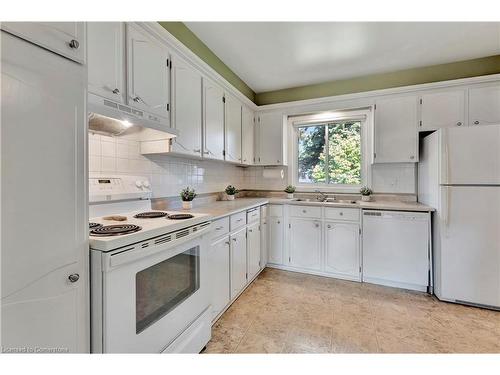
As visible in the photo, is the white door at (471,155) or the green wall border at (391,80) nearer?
the white door at (471,155)

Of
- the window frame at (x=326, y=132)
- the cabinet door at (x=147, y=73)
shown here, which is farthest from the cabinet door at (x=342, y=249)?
the cabinet door at (x=147, y=73)

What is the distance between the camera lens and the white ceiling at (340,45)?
2092mm

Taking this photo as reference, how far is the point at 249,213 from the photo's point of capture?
2.52 m

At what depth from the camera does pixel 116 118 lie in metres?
1.29

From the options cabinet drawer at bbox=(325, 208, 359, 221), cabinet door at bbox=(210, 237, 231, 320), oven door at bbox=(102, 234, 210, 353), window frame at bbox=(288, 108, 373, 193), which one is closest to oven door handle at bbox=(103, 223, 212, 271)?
oven door at bbox=(102, 234, 210, 353)

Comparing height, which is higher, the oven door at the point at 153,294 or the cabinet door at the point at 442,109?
the cabinet door at the point at 442,109

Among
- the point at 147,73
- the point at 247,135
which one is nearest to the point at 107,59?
the point at 147,73

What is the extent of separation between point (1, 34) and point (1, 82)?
147mm

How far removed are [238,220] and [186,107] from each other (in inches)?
45.9

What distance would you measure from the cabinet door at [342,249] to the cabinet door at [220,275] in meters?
1.41

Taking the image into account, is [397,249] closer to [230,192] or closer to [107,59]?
[230,192]

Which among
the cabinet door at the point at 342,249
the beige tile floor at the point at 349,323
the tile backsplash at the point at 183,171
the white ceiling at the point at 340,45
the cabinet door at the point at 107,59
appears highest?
the white ceiling at the point at 340,45

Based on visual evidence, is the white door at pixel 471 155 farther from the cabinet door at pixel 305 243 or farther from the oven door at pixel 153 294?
the oven door at pixel 153 294
